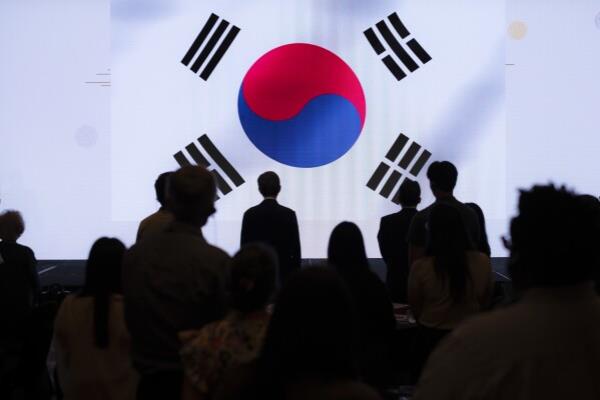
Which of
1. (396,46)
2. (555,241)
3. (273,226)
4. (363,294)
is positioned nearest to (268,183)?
(273,226)

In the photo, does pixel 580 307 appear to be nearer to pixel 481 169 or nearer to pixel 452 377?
pixel 452 377

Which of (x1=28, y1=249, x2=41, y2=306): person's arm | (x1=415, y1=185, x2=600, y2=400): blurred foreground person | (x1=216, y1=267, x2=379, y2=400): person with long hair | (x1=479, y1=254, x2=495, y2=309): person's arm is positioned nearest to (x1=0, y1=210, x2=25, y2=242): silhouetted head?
(x1=28, y1=249, x2=41, y2=306): person's arm

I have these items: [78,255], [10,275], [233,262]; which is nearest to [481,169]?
[78,255]

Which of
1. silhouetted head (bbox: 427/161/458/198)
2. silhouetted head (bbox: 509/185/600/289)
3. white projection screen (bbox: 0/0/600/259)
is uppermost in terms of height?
white projection screen (bbox: 0/0/600/259)

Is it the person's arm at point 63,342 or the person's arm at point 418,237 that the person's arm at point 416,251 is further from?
the person's arm at point 63,342

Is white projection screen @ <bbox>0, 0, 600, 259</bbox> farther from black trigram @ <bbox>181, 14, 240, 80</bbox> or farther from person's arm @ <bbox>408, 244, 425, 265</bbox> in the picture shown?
person's arm @ <bbox>408, 244, 425, 265</bbox>

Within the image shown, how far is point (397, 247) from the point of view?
141 inches

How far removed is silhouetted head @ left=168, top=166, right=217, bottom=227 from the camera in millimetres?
1876

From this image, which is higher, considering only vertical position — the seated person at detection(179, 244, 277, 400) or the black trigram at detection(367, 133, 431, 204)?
the black trigram at detection(367, 133, 431, 204)

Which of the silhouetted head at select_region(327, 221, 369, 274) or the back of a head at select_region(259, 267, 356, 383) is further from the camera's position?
the silhouetted head at select_region(327, 221, 369, 274)

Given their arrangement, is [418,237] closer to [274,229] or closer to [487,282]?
[487,282]

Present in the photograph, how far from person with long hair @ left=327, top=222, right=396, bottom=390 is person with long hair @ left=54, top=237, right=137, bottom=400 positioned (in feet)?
2.12

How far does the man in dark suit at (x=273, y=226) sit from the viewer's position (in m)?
3.70

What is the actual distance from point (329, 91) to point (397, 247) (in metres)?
1.91
